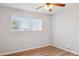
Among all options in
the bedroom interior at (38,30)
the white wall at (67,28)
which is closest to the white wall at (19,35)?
the bedroom interior at (38,30)

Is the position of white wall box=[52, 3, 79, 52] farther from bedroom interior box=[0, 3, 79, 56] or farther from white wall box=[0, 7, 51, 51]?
white wall box=[0, 7, 51, 51]

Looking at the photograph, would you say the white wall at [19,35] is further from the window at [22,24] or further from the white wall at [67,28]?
the white wall at [67,28]

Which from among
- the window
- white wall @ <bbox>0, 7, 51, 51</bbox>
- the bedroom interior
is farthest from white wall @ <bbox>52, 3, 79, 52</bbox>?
the window

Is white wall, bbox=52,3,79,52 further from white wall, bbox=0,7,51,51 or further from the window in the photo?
the window

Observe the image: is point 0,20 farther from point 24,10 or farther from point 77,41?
point 77,41

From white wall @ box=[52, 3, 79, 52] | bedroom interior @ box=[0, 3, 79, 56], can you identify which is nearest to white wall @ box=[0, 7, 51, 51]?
bedroom interior @ box=[0, 3, 79, 56]

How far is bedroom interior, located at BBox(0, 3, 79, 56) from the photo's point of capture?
2.15m

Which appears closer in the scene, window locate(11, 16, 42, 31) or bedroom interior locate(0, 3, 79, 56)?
bedroom interior locate(0, 3, 79, 56)

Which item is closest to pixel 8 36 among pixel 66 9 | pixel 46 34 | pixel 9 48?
pixel 9 48

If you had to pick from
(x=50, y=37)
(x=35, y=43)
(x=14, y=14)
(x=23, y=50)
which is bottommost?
(x=23, y=50)

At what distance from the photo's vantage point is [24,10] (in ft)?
7.82

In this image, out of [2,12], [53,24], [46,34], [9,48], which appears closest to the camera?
[2,12]

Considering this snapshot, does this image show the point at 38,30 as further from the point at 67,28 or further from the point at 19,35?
the point at 67,28

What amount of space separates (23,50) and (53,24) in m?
1.17
